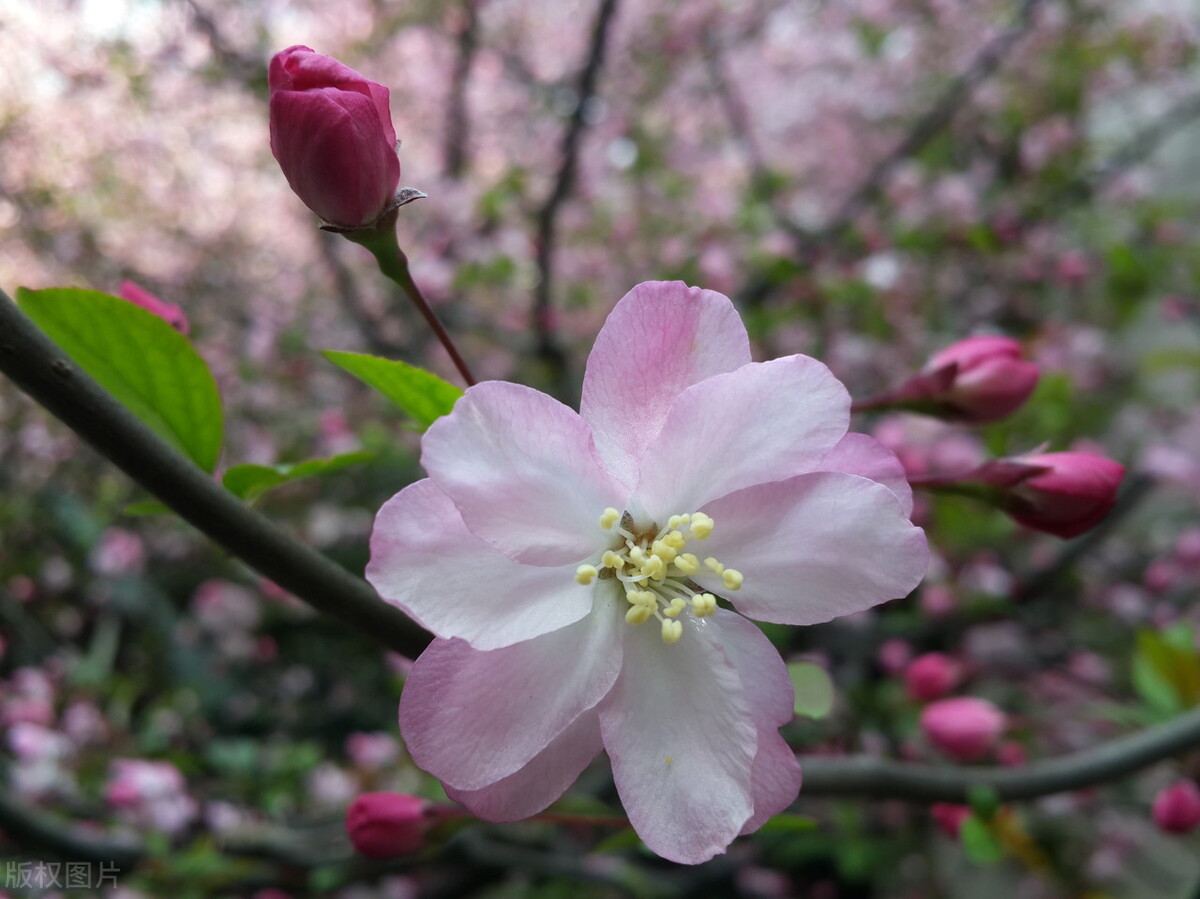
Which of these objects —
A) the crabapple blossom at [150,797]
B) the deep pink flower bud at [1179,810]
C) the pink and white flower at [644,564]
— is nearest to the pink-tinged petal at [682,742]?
the pink and white flower at [644,564]

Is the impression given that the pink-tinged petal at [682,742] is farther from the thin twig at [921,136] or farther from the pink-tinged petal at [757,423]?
the thin twig at [921,136]

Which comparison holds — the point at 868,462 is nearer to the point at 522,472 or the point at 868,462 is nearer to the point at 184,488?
the point at 522,472

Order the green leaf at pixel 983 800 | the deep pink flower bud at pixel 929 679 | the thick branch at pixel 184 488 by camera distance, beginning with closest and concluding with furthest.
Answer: the thick branch at pixel 184 488 → the green leaf at pixel 983 800 → the deep pink flower bud at pixel 929 679

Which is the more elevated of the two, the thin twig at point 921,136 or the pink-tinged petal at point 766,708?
the thin twig at point 921,136

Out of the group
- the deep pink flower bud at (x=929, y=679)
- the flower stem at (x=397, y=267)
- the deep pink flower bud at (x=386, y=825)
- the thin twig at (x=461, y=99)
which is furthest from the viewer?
the thin twig at (x=461, y=99)

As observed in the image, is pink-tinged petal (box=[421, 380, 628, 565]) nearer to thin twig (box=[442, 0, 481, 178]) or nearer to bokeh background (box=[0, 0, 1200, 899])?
bokeh background (box=[0, 0, 1200, 899])

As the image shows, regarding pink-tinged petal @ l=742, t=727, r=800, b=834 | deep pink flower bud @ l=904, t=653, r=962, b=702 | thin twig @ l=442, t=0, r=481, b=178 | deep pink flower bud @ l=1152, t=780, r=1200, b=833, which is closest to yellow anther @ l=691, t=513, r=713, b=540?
pink-tinged petal @ l=742, t=727, r=800, b=834

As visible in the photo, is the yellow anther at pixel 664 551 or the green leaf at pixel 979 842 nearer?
the yellow anther at pixel 664 551

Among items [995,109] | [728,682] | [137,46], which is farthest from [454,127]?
[728,682]
